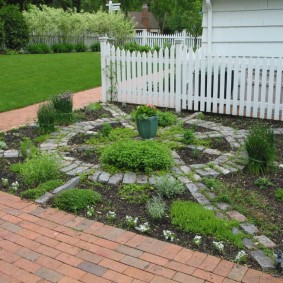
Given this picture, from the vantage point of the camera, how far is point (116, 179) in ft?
15.8

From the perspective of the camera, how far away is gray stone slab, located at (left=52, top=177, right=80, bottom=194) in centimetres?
447

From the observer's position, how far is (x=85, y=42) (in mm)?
27172

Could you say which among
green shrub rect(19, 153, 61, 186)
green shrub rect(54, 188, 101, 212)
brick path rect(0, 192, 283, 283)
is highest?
green shrub rect(19, 153, 61, 186)

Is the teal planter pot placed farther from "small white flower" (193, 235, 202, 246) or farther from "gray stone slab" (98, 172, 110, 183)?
"small white flower" (193, 235, 202, 246)

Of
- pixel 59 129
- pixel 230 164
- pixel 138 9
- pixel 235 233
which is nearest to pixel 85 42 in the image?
pixel 59 129

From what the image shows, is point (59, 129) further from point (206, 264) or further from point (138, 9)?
point (138, 9)

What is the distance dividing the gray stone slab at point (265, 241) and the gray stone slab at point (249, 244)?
73 mm

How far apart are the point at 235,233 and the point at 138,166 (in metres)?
1.70

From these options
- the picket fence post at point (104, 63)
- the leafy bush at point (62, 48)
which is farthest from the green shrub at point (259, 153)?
the leafy bush at point (62, 48)

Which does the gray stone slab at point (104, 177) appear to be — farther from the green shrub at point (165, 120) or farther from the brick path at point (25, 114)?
the brick path at point (25, 114)

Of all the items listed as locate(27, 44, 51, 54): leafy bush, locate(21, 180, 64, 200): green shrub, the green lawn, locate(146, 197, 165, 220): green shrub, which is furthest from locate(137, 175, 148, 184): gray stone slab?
locate(27, 44, 51, 54): leafy bush

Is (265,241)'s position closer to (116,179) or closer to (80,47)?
(116,179)

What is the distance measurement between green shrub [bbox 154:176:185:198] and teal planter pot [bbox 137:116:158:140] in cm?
178

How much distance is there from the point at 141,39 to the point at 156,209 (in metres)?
23.4
